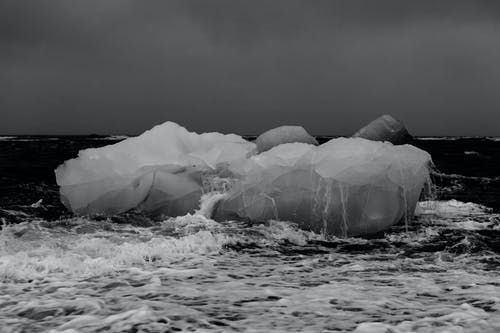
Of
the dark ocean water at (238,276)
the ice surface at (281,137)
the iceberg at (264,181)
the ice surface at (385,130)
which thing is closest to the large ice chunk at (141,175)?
the iceberg at (264,181)

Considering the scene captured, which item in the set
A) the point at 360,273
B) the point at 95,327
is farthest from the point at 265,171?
the point at 95,327

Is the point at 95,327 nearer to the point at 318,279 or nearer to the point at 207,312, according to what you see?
the point at 207,312

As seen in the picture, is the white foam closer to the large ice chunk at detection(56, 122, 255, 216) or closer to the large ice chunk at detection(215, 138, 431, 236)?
the large ice chunk at detection(215, 138, 431, 236)

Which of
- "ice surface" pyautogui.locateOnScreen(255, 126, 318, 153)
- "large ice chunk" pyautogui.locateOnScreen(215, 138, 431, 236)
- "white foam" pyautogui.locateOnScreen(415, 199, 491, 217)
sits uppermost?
"ice surface" pyautogui.locateOnScreen(255, 126, 318, 153)

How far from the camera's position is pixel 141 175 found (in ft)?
39.7

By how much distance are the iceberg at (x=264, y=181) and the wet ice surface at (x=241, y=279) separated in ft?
1.96

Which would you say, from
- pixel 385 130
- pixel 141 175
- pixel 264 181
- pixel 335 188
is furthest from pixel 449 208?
pixel 141 175

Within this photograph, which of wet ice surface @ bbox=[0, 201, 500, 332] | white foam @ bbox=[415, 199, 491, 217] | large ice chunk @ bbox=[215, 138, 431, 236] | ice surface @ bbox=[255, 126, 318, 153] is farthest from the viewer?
ice surface @ bbox=[255, 126, 318, 153]

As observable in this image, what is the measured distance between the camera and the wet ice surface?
4.84 m

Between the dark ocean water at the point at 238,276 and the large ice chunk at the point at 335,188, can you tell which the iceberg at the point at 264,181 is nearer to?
the large ice chunk at the point at 335,188

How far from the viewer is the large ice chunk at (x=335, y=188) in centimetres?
992

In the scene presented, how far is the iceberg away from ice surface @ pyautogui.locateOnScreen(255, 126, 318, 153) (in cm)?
154

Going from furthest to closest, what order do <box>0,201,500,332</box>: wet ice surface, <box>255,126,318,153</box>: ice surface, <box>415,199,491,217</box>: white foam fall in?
<box>255,126,318,153</box>: ice surface → <box>415,199,491,217</box>: white foam → <box>0,201,500,332</box>: wet ice surface

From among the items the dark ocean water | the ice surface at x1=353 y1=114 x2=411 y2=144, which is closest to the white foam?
the dark ocean water
